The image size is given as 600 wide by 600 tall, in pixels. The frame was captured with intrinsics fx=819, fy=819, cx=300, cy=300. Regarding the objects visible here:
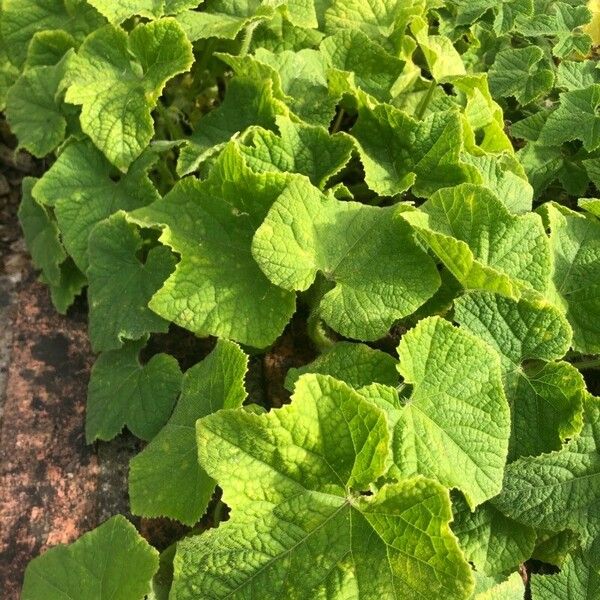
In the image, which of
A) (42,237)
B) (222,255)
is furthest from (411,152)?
(42,237)

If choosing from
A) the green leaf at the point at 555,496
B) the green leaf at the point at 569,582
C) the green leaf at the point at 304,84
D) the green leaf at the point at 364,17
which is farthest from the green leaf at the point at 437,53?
the green leaf at the point at 569,582

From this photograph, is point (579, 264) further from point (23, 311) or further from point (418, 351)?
point (23, 311)

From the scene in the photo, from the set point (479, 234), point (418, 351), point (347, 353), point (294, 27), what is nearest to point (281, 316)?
point (347, 353)

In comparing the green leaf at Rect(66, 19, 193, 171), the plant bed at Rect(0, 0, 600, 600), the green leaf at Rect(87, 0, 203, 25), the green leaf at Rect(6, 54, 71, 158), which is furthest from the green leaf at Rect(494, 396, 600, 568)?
the green leaf at Rect(6, 54, 71, 158)

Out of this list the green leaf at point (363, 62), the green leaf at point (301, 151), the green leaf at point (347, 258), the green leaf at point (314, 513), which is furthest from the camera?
A: the green leaf at point (363, 62)

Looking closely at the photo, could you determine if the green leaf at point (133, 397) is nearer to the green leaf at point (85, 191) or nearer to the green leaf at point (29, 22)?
the green leaf at point (85, 191)
